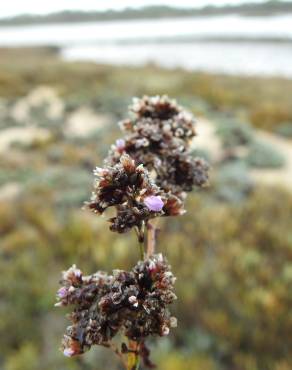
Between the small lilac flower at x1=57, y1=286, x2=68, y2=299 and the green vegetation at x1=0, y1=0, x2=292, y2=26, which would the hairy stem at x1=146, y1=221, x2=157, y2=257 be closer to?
the small lilac flower at x1=57, y1=286, x2=68, y2=299

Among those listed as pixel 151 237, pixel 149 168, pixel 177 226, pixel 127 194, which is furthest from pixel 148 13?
pixel 127 194

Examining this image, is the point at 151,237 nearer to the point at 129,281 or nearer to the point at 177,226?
the point at 129,281

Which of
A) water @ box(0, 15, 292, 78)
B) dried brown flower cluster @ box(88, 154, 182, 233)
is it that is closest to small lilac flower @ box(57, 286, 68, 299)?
dried brown flower cluster @ box(88, 154, 182, 233)

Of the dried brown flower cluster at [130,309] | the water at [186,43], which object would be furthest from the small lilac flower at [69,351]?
the water at [186,43]

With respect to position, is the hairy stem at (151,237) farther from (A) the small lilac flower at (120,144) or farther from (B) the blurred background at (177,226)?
(B) the blurred background at (177,226)

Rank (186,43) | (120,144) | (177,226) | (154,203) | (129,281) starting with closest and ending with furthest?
1. (154,203)
2. (129,281)
3. (120,144)
4. (177,226)
5. (186,43)

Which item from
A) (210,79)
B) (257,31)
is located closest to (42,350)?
(210,79)
